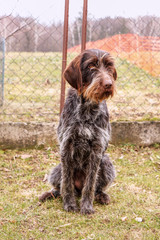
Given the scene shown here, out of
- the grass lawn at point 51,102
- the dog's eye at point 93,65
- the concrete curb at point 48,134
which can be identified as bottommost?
the concrete curb at point 48,134

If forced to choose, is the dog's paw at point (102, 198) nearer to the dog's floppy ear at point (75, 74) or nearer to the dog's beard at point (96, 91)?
the dog's beard at point (96, 91)

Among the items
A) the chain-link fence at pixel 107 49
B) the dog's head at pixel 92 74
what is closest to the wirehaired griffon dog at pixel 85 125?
the dog's head at pixel 92 74

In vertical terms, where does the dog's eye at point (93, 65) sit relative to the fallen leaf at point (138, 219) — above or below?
above

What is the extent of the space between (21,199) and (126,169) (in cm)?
176

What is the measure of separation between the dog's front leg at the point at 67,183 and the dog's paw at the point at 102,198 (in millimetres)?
326

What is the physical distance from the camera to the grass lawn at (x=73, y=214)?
285cm

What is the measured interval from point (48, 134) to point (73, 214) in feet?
7.17

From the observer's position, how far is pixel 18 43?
21.0 ft

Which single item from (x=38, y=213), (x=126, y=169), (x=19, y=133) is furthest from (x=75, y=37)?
(x=38, y=213)

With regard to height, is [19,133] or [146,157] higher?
[19,133]

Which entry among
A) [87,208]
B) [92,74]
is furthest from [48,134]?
[92,74]

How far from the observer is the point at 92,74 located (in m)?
3.19

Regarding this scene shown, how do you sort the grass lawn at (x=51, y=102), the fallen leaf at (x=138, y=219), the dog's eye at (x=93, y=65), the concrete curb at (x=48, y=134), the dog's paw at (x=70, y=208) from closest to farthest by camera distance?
the fallen leaf at (x=138, y=219)
the dog's eye at (x=93, y=65)
the dog's paw at (x=70, y=208)
the concrete curb at (x=48, y=134)
the grass lawn at (x=51, y=102)

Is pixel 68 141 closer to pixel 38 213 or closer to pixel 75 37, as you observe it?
pixel 38 213
